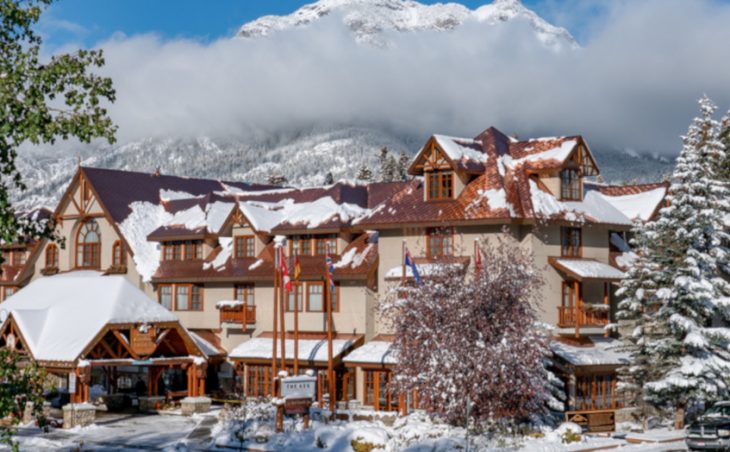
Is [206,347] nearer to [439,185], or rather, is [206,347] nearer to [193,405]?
[193,405]

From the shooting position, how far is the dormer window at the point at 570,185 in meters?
48.9

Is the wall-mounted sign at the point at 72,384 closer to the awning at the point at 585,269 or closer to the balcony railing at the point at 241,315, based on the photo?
the balcony railing at the point at 241,315

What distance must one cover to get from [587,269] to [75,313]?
2403 cm

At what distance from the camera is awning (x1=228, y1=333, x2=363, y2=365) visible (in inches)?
1949

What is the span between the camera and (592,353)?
46.0m

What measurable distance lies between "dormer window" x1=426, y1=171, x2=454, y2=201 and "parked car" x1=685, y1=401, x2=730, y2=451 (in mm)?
17962

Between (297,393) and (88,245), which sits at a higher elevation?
(88,245)

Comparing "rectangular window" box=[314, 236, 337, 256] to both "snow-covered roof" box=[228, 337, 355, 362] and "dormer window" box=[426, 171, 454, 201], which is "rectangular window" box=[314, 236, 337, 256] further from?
"dormer window" box=[426, 171, 454, 201]

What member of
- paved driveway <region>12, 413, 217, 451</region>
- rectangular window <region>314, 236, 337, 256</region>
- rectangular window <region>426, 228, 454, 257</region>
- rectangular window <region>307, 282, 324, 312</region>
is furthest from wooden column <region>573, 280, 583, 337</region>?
paved driveway <region>12, 413, 217, 451</region>

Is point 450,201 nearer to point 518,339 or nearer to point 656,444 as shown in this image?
point 518,339

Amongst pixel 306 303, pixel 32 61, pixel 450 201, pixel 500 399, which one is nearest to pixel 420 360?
pixel 500 399

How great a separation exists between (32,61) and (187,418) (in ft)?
107

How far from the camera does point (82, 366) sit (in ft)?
145

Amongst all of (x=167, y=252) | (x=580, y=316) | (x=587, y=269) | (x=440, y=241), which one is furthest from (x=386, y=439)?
(x=167, y=252)
